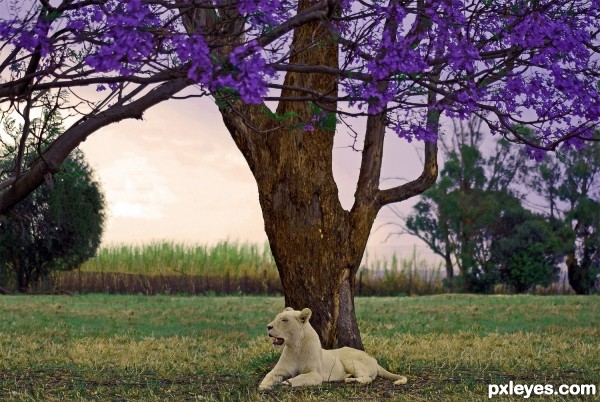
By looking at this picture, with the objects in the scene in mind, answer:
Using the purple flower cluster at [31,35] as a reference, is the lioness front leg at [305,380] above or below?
below

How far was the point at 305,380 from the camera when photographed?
10547 mm

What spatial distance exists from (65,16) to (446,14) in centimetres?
→ 348

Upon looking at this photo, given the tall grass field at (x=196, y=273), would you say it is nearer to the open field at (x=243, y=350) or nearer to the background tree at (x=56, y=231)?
the background tree at (x=56, y=231)

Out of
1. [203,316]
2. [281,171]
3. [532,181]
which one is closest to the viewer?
[281,171]

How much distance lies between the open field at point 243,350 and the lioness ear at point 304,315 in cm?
78

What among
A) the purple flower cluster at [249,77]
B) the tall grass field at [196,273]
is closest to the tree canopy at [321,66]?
the purple flower cluster at [249,77]

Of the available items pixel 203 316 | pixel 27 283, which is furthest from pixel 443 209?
pixel 203 316

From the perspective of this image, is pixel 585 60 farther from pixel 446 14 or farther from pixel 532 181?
pixel 532 181

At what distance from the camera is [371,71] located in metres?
7.46

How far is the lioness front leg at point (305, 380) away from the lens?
10.5 metres

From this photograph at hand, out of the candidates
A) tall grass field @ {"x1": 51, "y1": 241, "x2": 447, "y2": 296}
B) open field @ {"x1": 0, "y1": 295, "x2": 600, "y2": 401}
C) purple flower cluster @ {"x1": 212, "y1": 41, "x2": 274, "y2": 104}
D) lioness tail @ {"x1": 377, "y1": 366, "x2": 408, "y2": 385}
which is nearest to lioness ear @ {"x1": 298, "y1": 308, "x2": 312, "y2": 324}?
open field @ {"x1": 0, "y1": 295, "x2": 600, "y2": 401}

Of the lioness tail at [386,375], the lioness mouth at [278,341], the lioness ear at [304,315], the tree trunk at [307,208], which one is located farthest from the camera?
the tree trunk at [307,208]

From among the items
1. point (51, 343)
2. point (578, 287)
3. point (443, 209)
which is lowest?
point (51, 343)

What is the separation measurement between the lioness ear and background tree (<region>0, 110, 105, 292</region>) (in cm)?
2639
